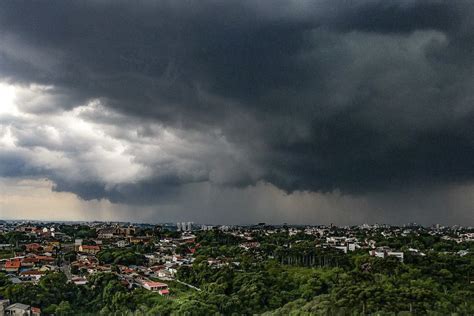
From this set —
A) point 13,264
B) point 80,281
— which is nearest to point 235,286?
point 80,281

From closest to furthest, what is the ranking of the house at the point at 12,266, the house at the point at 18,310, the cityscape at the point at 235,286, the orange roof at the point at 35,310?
the cityscape at the point at 235,286, the house at the point at 18,310, the orange roof at the point at 35,310, the house at the point at 12,266

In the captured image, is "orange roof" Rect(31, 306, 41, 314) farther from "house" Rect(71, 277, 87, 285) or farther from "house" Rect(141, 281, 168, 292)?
"house" Rect(141, 281, 168, 292)

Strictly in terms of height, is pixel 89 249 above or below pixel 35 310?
above

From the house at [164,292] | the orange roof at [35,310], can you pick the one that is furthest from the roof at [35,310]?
the house at [164,292]

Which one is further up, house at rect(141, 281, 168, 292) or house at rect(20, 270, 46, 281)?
house at rect(20, 270, 46, 281)

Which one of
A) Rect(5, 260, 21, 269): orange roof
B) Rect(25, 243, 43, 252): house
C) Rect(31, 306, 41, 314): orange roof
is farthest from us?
Rect(25, 243, 43, 252): house

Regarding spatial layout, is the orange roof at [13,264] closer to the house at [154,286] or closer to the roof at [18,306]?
the house at [154,286]

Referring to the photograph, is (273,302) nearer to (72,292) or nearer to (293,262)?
(72,292)

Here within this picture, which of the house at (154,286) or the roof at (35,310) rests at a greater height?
the house at (154,286)

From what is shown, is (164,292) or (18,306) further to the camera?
(164,292)

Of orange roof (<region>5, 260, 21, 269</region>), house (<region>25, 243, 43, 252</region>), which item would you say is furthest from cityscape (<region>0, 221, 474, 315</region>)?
house (<region>25, 243, 43, 252</region>)

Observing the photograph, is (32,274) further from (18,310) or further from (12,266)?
(18,310)
